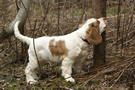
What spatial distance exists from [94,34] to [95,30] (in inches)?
3.2

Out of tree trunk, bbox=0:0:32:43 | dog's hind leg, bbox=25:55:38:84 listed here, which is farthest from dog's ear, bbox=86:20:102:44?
tree trunk, bbox=0:0:32:43

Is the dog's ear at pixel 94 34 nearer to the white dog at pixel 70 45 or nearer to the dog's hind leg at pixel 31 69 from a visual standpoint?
the white dog at pixel 70 45

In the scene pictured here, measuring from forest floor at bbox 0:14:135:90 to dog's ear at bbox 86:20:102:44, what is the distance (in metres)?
0.44

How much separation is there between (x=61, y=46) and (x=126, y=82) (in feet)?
4.59

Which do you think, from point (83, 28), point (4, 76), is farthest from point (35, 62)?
point (83, 28)

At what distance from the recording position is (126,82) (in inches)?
150

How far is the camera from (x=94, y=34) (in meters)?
4.09

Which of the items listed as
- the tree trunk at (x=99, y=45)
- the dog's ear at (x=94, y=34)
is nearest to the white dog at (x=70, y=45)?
the dog's ear at (x=94, y=34)

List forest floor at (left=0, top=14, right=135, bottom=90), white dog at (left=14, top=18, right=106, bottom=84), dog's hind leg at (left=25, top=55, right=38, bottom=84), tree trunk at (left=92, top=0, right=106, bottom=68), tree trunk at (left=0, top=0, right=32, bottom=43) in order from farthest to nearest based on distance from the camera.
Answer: tree trunk at (left=0, top=0, right=32, bottom=43), dog's hind leg at (left=25, top=55, right=38, bottom=84), white dog at (left=14, top=18, right=106, bottom=84), tree trunk at (left=92, top=0, right=106, bottom=68), forest floor at (left=0, top=14, right=135, bottom=90)

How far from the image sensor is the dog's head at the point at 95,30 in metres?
4.03

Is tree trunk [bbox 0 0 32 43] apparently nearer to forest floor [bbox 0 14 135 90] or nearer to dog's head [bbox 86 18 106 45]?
forest floor [bbox 0 14 135 90]

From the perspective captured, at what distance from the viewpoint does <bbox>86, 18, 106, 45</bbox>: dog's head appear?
4.03 m

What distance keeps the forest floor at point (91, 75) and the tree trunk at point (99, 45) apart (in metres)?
0.15

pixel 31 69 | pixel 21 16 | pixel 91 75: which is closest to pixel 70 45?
pixel 91 75
